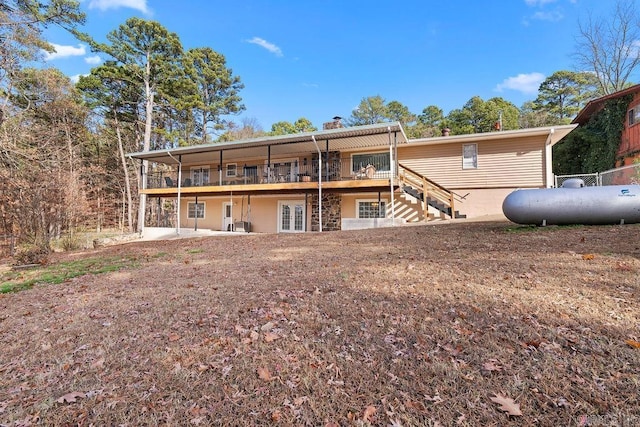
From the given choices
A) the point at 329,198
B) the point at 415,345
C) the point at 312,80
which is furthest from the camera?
the point at 312,80

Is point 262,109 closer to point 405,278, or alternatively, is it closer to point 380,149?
point 380,149

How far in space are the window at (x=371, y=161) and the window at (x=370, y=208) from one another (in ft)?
5.12

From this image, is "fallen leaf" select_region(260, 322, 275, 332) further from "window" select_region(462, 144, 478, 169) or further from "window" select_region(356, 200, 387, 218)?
Result: "window" select_region(462, 144, 478, 169)

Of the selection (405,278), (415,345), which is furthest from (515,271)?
(415,345)

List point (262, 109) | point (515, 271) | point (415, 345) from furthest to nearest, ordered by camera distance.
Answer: point (262, 109), point (515, 271), point (415, 345)

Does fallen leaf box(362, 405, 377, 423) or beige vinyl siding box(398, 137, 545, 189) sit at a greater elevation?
beige vinyl siding box(398, 137, 545, 189)

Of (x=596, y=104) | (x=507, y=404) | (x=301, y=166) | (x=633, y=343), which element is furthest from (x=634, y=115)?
(x=507, y=404)

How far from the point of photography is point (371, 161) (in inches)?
581

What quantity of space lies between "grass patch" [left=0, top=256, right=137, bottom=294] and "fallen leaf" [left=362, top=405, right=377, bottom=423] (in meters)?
6.22

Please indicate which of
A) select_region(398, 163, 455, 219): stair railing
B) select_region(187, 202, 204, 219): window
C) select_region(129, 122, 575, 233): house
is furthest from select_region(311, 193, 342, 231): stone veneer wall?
select_region(187, 202, 204, 219): window

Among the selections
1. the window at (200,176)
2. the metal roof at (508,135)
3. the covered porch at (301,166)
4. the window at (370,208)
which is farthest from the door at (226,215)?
the metal roof at (508,135)

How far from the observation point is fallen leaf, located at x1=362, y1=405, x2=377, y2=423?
66.9 inches

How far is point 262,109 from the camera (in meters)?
33.0

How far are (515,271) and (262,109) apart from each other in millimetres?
32648
